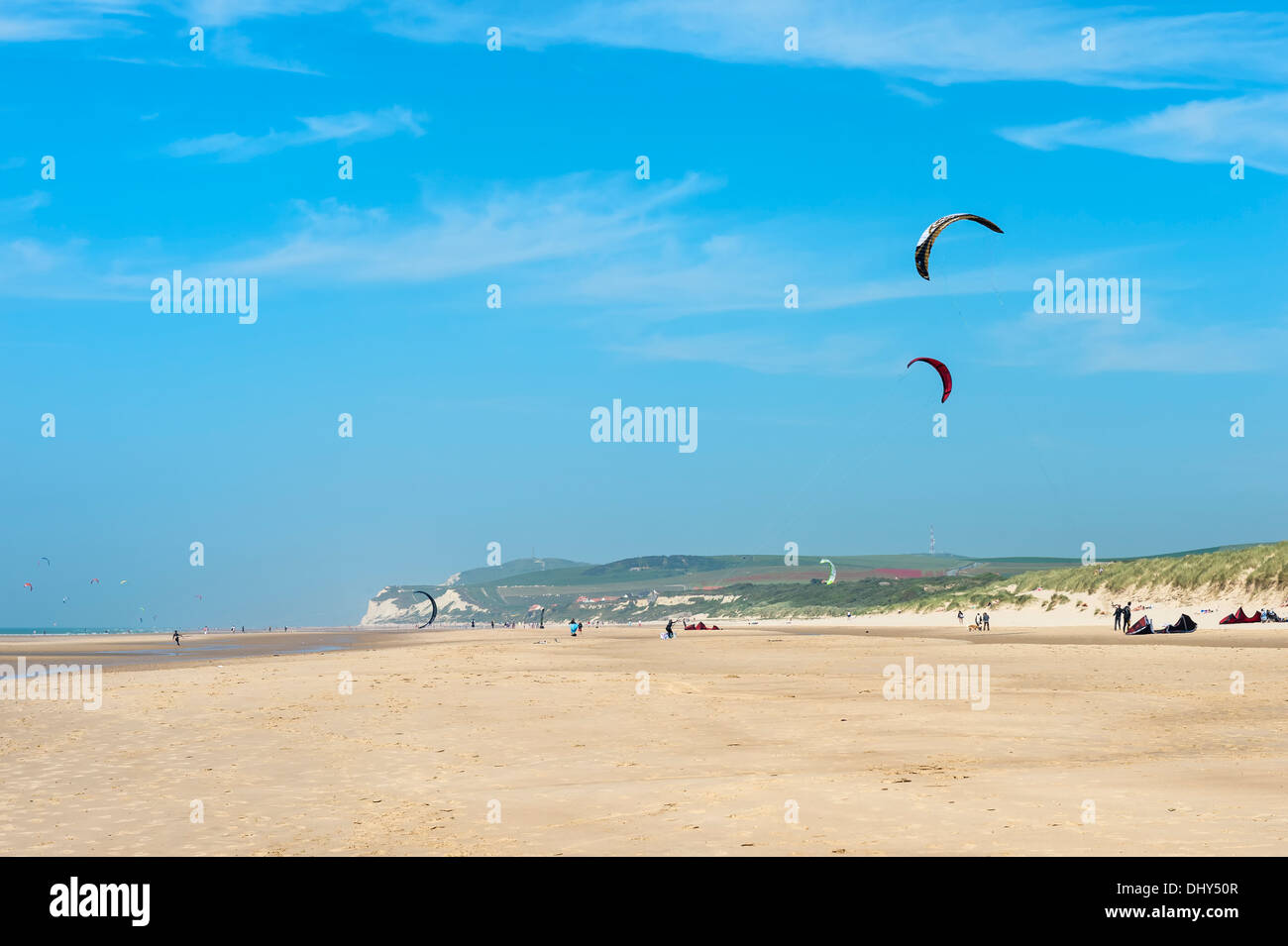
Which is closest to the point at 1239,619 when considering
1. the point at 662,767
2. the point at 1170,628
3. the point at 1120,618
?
the point at 1170,628

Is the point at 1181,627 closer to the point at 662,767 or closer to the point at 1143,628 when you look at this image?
the point at 1143,628

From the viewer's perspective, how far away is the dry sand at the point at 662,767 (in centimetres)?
924

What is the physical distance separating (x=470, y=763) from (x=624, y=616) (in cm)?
14842

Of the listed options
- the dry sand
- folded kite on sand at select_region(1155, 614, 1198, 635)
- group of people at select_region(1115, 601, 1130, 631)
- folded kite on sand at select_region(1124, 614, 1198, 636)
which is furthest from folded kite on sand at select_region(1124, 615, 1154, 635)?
the dry sand

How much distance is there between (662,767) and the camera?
13422 millimetres

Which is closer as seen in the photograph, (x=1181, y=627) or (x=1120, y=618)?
(x=1181, y=627)

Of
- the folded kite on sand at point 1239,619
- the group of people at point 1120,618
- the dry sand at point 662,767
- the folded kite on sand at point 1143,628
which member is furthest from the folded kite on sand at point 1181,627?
the dry sand at point 662,767

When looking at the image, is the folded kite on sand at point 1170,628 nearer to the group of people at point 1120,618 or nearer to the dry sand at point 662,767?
the group of people at point 1120,618

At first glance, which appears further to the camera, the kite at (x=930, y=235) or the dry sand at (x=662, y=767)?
the kite at (x=930, y=235)

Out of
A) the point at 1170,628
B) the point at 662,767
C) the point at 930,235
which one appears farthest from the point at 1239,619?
the point at 662,767

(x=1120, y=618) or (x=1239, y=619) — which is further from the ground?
(x=1239, y=619)

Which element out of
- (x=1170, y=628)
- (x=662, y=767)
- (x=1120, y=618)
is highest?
(x=662, y=767)
